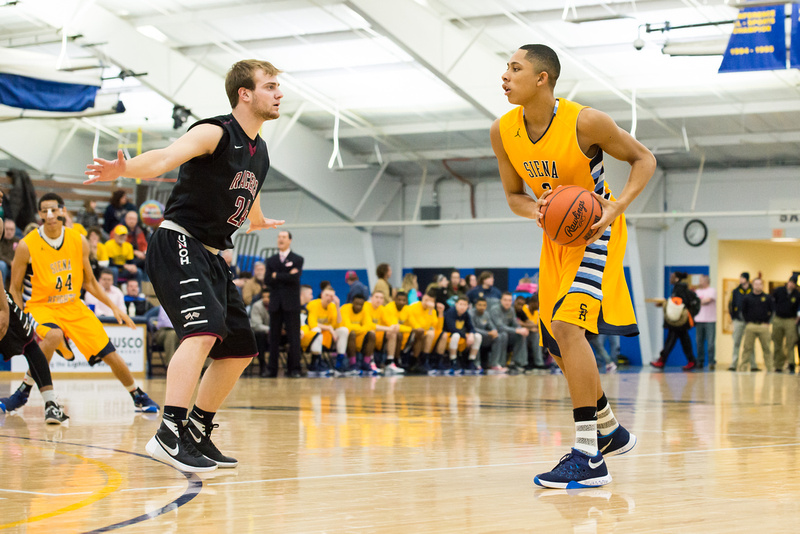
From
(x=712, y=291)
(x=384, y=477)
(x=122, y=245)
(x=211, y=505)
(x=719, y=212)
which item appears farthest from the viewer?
(x=719, y=212)

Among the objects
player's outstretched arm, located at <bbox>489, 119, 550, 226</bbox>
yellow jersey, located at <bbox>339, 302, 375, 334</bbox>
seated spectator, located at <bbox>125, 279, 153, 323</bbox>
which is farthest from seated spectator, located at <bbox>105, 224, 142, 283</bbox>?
player's outstretched arm, located at <bbox>489, 119, 550, 226</bbox>

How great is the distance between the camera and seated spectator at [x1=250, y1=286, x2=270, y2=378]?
1428 cm

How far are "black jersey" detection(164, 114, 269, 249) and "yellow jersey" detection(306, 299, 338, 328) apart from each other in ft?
34.5

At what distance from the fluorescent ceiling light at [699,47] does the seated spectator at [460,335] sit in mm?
5154

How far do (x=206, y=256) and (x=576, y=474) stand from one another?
1.75 meters

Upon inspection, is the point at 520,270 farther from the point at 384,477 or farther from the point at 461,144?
the point at 384,477

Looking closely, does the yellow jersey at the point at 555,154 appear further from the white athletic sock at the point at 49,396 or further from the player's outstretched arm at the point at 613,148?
the white athletic sock at the point at 49,396

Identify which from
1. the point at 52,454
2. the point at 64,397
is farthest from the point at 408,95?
the point at 52,454

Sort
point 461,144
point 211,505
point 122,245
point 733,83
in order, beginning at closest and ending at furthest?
point 211,505, point 122,245, point 733,83, point 461,144

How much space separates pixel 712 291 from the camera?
21.0 metres

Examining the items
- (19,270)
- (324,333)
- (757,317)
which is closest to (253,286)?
(324,333)

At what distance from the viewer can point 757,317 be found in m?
19.3

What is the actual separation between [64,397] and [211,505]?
627 cm

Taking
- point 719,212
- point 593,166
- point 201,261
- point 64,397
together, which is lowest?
point 64,397
